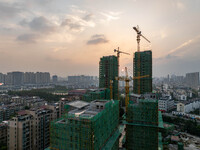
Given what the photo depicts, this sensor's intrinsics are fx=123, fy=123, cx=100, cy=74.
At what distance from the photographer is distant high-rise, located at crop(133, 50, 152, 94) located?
3975 centimetres

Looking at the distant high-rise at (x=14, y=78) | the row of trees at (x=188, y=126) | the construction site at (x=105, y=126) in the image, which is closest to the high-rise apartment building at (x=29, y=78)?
the distant high-rise at (x=14, y=78)

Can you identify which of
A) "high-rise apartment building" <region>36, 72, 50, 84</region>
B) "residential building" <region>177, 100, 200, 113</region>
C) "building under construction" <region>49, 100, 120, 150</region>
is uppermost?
"high-rise apartment building" <region>36, 72, 50, 84</region>

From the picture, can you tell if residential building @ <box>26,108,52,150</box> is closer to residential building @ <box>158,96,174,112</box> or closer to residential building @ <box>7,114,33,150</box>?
residential building @ <box>7,114,33,150</box>

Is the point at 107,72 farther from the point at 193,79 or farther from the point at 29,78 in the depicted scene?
the point at 193,79

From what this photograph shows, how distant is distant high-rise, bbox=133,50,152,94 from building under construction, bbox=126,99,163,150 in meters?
20.9

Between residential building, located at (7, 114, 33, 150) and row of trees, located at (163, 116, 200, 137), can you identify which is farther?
row of trees, located at (163, 116, 200, 137)

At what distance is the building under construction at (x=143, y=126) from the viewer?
19.3 m

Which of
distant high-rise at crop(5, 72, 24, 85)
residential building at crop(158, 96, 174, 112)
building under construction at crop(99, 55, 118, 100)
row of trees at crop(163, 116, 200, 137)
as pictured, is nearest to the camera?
row of trees at crop(163, 116, 200, 137)

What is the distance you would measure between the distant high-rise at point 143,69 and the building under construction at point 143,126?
2095 centimetres

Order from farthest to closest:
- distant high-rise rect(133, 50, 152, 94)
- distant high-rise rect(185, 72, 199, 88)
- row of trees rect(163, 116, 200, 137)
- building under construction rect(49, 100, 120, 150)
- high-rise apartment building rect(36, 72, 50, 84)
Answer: high-rise apartment building rect(36, 72, 50, 84), distant high-rise rect(185, 72, 199, 88), distant high-rise rect(133, 50, 152, 94), row of trees rect(163, 116, 200, 137), building under construction rect(49, 100, 120, 150)

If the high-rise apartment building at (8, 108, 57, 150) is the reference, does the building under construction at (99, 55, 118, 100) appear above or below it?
above

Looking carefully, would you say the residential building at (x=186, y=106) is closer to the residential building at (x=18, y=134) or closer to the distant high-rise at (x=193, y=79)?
the residential building at (x=18, y=134)

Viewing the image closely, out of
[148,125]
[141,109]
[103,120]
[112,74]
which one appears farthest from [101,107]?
[112,74]

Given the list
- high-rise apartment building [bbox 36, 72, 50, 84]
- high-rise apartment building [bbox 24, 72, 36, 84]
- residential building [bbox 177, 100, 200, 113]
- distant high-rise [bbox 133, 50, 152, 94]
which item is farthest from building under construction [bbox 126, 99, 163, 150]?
high-rise apartment building [bbox 36, 72, 50, 84]
